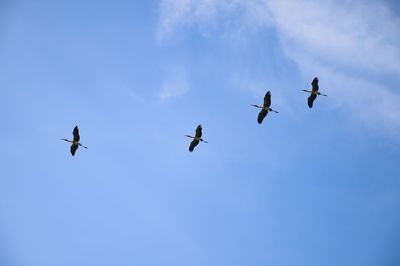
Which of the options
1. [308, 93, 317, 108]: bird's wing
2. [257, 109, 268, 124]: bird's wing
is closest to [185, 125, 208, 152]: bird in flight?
[257, 109, 268, 124]: bird's wing

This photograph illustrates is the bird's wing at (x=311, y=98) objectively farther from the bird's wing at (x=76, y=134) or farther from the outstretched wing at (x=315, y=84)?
the bird's wing at (x=76, y=134)

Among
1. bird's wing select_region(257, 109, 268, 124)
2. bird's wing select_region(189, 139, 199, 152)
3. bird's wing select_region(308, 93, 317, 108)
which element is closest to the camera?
bird's wing select_region(257, 109, 268, 124)

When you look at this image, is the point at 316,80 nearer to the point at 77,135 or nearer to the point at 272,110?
the point at 272,110

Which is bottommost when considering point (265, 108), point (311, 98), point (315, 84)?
point (265, 108)

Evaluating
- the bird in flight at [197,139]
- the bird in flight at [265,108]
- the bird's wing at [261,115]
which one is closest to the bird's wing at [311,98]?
the bird in flight at [265,108]

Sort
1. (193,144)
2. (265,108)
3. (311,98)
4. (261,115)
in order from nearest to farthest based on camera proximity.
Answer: (265,108)
(261,115)
(311,98)
(193,144)

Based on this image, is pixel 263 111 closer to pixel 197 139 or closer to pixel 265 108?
pixel 265 108

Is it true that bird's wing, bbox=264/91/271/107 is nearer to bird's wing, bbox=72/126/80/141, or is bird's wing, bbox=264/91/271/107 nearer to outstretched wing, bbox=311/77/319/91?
outstretched wing, bbox=311/77/319/91

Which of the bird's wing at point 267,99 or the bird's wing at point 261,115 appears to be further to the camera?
the bird's wing at point 261,115

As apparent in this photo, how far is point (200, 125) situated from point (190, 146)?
3.15 metres

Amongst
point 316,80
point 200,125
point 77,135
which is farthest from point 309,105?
point 77,135

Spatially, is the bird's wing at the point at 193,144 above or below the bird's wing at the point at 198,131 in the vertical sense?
below

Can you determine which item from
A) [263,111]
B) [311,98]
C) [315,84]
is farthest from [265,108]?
[315,84]

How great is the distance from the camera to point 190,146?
4644 cm
